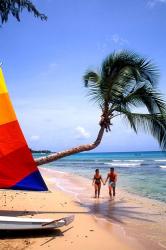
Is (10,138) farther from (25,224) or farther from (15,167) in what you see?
(25,224)

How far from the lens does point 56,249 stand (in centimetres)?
662

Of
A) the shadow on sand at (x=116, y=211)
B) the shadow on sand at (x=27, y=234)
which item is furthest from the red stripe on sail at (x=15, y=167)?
the shadow on sand at (x=116, y=211)

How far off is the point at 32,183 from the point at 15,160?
0.58 m

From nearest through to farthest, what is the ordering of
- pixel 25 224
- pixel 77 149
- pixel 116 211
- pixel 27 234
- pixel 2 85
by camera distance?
1. pixel 25 224
2. pixel 27 234
3. pixel 2 85
4. pixel 77 149
5. pixel 116 211

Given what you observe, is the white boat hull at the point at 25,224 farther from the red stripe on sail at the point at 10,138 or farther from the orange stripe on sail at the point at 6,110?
the orange stripe on sail at the point at 6,110

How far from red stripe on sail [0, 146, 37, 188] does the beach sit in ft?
3.35

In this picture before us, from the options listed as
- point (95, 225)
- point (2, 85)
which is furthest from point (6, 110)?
point (95, 225)

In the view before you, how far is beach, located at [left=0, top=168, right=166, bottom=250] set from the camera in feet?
23.0

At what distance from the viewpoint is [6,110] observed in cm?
773

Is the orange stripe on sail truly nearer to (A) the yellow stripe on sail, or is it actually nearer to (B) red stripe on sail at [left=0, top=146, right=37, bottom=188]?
(A) the yellow stripe on sail

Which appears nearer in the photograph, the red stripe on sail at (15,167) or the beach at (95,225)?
the beach at (95,225)

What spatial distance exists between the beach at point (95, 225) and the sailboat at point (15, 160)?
0.38m

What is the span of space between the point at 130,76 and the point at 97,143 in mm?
2364

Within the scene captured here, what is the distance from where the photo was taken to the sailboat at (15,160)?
7.33m
